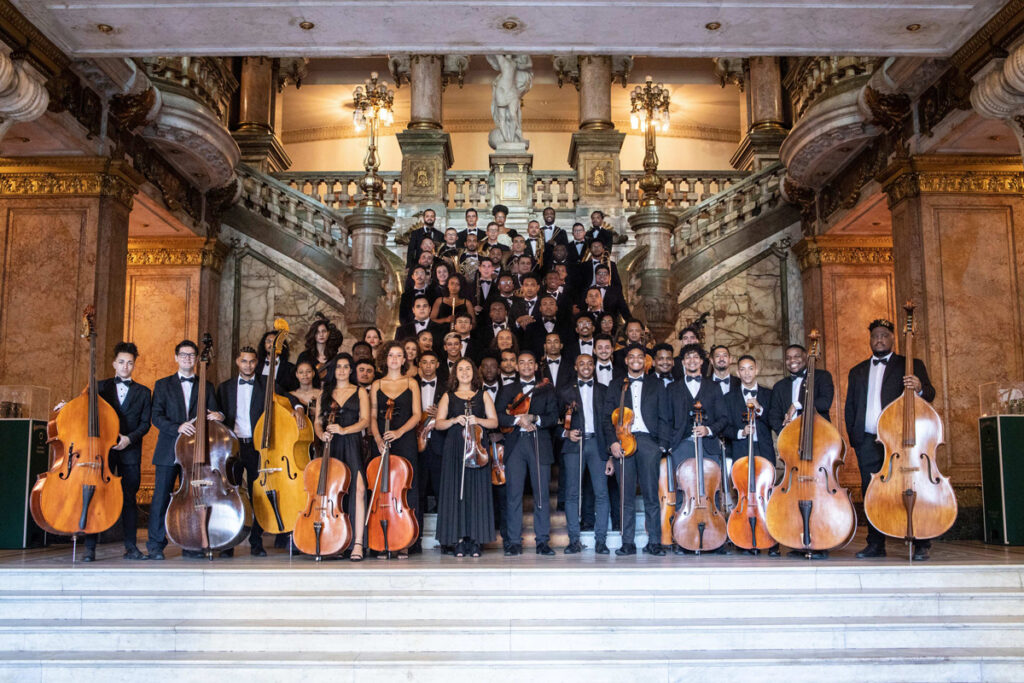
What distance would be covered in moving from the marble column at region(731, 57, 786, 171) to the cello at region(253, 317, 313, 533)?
9193mm

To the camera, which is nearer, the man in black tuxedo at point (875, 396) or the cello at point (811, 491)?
the cello at point (811, 491)

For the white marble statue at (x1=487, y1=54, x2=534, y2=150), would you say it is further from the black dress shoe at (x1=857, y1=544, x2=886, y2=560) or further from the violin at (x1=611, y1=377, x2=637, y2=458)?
the black dress shoe at (x1=857, y1=544, x2=886, y2=560)

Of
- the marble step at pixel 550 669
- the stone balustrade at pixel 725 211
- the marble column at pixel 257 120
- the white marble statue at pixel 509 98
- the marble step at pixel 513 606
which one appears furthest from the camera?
the marble column at pixel 257 120

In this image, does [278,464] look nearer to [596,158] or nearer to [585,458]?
[585,458]

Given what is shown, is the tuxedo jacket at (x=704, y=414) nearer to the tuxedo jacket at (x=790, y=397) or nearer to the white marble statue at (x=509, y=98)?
the tuxedo jacket at (x=790, y=397)

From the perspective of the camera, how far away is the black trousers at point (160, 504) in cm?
645

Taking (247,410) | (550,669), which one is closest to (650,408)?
(550,669)

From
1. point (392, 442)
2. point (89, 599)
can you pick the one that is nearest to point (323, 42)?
point (392, 442)

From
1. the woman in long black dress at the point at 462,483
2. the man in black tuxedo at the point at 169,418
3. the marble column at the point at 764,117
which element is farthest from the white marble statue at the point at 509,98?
the man in black tuxedo at the point at 169,418

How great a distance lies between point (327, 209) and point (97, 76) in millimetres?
4516

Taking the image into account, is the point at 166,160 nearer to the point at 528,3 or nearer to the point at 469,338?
the point at 469,338

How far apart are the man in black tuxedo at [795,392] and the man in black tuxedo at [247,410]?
11.5 feet

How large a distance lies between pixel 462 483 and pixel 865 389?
2.76m

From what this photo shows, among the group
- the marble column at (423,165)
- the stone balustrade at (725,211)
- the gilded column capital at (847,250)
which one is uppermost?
the marble column at (423,165)
